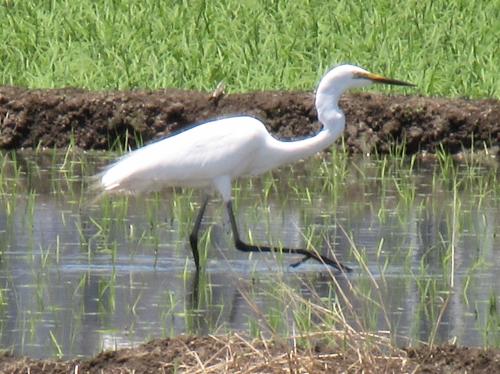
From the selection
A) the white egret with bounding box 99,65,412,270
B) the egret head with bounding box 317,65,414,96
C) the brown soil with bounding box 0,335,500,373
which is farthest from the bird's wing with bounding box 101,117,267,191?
the brown soil with bounding box 0,335,500,373

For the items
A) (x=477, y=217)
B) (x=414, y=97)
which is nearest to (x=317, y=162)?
(x=414, y=97)

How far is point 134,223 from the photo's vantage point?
9.48m

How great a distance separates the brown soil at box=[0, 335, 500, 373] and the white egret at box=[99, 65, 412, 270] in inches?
115

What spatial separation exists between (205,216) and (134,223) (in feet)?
2.07

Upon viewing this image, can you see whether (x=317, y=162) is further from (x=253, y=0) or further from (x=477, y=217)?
(x=253, y=0)

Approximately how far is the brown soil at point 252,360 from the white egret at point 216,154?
2.91m

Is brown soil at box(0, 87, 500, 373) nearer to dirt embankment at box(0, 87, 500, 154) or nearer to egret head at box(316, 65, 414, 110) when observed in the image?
dirt embankment at box(0, 87, 500, 154)

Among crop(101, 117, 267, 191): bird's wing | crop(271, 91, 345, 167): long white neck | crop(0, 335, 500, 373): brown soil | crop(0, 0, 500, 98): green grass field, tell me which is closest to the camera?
crop(0, 335, 500, 373): brown soil

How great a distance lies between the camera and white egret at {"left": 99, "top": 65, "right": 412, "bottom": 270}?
880 cm

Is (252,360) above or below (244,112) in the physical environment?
below

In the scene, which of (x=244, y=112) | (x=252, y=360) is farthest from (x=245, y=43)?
(x=252, y=360)

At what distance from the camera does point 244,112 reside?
12.2 m

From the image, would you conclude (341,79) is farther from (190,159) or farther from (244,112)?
(244,112)

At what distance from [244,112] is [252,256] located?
10.9 ft
